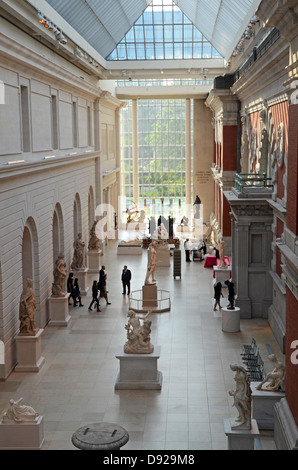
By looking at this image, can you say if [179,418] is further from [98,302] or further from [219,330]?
[98,302]

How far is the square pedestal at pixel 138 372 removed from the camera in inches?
639

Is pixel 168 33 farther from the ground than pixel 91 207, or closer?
farther from the ground

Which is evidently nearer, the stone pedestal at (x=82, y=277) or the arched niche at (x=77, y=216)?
the stone pedestal at (x=82, y=277)

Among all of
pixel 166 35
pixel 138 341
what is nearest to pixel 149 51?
pixel 166 35

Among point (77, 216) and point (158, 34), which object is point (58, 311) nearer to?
point (77, 216)

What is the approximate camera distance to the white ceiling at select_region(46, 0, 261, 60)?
30297mm

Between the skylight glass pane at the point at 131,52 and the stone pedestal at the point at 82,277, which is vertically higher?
the skylight glass pane at the point at 131,52

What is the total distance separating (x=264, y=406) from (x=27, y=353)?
7086 mm

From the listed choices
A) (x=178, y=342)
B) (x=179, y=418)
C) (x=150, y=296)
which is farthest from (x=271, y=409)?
(x=150, y=296)

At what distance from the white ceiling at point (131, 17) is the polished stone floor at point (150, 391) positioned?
12192 mm

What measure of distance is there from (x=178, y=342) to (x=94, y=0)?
1940cm

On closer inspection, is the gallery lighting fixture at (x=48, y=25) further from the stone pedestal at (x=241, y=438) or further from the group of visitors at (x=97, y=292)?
the stone pedestal at (x=241, y=438)

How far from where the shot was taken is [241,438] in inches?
466

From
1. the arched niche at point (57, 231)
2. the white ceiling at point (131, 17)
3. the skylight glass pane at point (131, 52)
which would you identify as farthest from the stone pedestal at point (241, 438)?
the skylight glass pane at point (131, 52)
